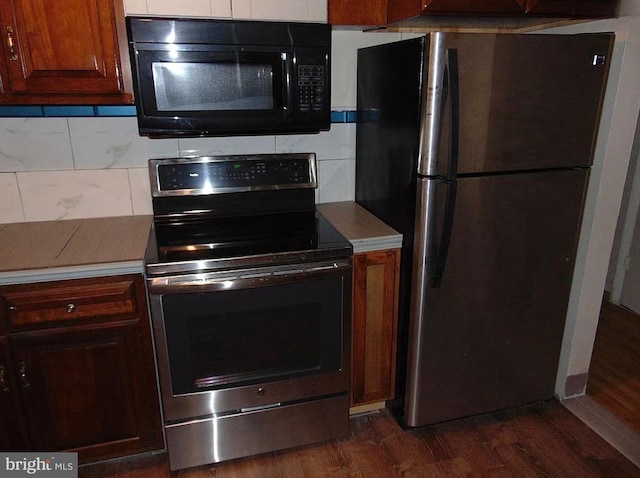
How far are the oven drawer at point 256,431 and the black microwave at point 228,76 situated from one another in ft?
3.50

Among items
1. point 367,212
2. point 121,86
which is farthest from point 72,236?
point 367,212

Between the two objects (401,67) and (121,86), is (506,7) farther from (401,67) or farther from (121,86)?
(121,86)

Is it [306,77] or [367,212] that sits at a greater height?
[306,77]

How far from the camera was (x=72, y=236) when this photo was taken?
1787mm

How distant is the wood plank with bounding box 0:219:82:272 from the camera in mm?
→ 1530

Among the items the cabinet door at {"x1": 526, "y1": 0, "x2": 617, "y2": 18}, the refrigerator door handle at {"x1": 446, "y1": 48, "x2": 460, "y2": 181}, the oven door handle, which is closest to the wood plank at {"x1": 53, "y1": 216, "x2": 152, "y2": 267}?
the oven door handle

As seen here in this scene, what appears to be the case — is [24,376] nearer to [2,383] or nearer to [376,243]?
[2,383]

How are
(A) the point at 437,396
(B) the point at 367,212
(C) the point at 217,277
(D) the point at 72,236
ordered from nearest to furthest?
(C) the point at 217,277 → (D) the point at 72,236 → (A) the point at 437,396 → (B) the point at 367,212

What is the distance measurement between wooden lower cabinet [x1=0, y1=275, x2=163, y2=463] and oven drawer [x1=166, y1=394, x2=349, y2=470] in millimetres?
132

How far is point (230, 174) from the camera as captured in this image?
200cm

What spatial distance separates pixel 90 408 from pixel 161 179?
0.90m

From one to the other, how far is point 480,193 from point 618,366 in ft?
4.95

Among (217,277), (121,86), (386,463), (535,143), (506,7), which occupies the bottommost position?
(386,463)

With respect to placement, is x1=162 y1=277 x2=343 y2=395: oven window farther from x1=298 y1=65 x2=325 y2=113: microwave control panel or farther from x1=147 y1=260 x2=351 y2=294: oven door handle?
x1=298 y1=65 x2=325 y2=113: microwave control panel
